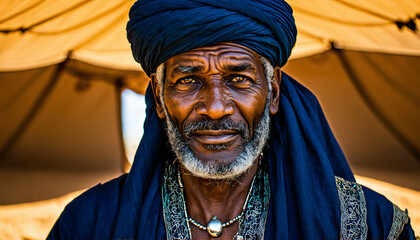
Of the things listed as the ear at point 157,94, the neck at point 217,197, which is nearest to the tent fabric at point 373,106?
the ear at point 157,94

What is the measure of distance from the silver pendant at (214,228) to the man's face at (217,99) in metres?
0.25

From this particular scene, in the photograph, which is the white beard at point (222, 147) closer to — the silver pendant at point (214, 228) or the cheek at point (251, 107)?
the cheek at point (251, 107)

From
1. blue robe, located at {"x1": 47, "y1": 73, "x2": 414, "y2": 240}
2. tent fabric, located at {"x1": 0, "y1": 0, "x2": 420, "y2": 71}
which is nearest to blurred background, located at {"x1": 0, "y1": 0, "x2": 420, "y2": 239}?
tent fabric, located at {"x1": 0, "y1": 0, "x2": 420, "y2": 71}

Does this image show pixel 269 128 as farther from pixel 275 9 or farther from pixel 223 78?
pixel 275 9

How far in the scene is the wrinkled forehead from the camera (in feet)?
5.81

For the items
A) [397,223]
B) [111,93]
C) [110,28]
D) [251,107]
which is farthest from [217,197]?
[111,93]

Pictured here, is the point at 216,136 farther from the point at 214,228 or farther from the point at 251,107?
the point at 214,228

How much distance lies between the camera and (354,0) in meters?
3.96

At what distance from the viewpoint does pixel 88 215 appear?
6.13ft

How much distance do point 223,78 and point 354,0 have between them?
2.68 m

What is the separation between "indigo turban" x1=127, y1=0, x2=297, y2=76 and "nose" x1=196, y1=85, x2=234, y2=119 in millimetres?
195

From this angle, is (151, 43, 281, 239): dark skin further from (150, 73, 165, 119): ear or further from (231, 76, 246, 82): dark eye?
(150, 73, 165, 119): ear

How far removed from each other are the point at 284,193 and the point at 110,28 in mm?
3132

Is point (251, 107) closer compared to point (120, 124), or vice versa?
point (251, 107)
